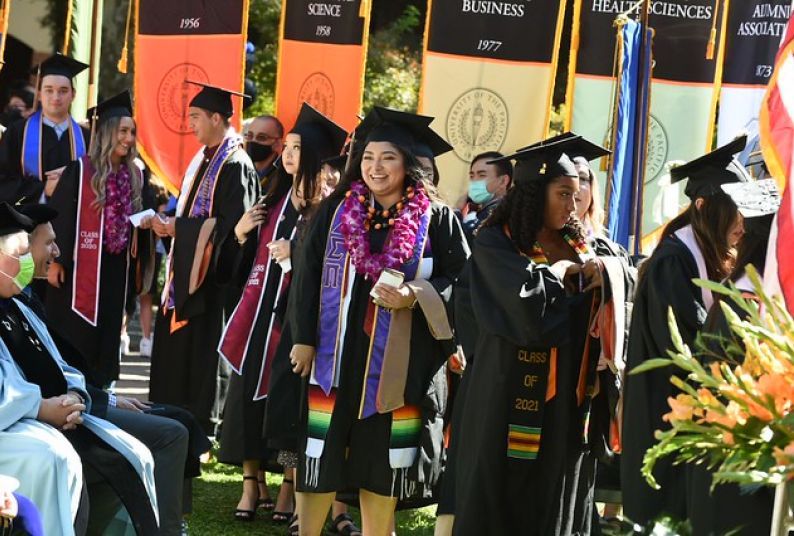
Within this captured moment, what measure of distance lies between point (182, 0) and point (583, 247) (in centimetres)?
547

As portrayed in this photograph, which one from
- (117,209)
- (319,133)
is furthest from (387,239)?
(117,209)

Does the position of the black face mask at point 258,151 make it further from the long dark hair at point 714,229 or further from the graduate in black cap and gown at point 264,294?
the long dark hair at point 714,229

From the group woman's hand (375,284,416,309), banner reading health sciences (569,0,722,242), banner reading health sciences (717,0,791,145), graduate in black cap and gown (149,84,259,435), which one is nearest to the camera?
woman's hand (375,284,416,309)

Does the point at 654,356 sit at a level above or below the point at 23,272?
below

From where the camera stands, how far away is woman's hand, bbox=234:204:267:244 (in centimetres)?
757

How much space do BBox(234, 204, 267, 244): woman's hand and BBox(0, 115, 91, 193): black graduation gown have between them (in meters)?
2.15

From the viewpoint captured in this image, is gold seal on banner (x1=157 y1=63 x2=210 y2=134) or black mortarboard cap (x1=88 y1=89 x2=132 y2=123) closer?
black mortarboard cap (x1=88 y1=89 x2=132 y2=123)

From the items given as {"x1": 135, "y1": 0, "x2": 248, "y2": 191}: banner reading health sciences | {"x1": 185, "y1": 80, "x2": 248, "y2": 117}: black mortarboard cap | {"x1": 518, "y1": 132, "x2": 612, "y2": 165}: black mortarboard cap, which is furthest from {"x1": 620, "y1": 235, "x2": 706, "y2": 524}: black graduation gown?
{"x1": 135, "y1": 0, "x2": 248, "y2": 191}: banner reading health sciences

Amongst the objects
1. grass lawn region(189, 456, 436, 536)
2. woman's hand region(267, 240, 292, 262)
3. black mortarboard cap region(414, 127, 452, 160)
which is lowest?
grass lawn region(189, 456, 436, 536)

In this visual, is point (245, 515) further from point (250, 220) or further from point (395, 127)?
point (395, 127)

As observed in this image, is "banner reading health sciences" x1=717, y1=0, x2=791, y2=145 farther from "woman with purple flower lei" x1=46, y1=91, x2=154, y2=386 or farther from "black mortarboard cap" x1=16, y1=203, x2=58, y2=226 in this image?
"black mortarboard cap" x1=16, y1=203, x2=58, y2=226

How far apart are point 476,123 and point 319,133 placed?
247 cm

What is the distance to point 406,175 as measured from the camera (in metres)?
6.34

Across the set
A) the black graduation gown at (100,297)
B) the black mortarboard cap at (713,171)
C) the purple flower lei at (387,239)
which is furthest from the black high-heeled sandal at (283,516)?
the black mortarboard cap at (713,171)
